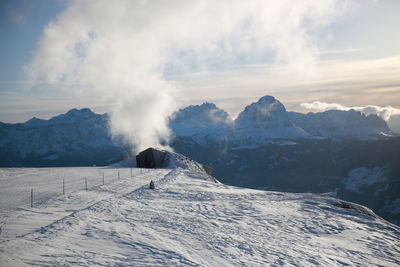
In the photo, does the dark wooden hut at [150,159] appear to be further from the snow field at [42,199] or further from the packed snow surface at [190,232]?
the packed snow surface at [190,232]

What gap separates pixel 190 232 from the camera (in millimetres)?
17984

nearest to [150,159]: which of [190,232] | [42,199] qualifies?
[42,199]

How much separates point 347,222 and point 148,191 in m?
18.3

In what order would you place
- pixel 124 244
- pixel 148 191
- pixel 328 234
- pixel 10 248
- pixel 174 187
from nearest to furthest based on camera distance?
pixel 10 248 → pixel 124 244 → pixel 328 234 → pixel 148 191 → pixel 174 187

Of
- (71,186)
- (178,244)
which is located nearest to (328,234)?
(178,244)

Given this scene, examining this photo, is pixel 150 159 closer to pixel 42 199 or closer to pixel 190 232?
pixel 42 199

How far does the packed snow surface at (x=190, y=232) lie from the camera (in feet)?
45.5

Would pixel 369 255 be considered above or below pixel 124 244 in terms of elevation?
below

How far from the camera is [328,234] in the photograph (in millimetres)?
19812

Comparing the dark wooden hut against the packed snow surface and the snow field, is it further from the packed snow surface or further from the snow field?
the packed snow surface

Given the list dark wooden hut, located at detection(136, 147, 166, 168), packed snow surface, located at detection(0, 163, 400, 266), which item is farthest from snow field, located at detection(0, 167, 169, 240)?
dark wooden hut, located at detection(136, 147, 166, 168)

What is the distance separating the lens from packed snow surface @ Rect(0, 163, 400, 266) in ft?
45.5

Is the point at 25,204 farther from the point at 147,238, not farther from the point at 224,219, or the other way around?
the point at 224,219

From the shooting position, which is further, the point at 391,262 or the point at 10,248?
the point at 391,262
